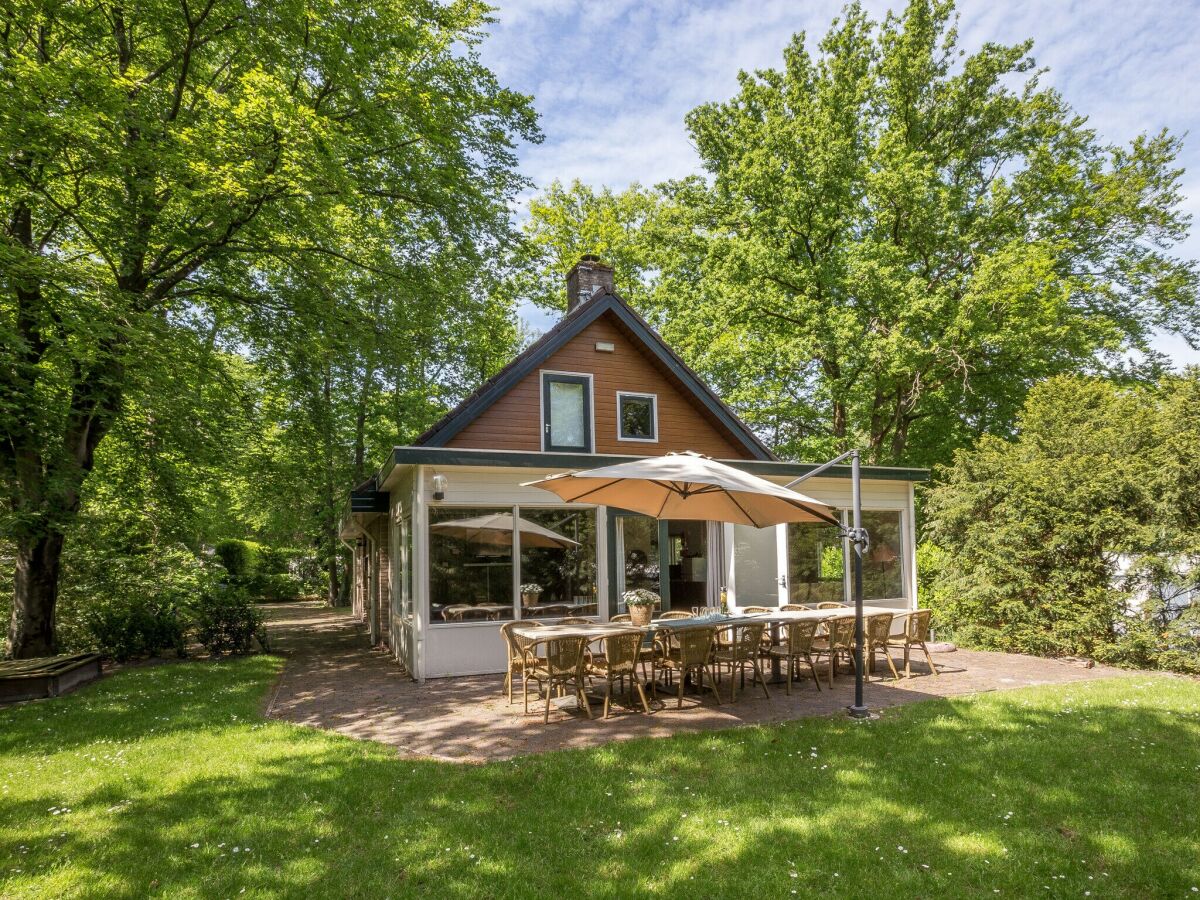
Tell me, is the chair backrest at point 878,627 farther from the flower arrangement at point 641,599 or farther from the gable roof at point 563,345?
the gable roof at point 563,345

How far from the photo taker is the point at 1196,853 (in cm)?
387

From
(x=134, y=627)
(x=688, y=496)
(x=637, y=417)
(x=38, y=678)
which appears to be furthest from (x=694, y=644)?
(x=134, y=627)

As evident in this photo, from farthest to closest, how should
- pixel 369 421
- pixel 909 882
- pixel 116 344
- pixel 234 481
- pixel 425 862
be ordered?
pixel 369 421 < pixel 234 481 < pixel 116 344 < pixel 425 862 < pixel 909 882

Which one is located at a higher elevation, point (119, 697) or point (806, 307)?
point (806, 307)

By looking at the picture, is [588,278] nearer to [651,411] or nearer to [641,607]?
[651,411]

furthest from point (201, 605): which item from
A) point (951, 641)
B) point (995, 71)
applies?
point (995, 71)

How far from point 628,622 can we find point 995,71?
18.8m

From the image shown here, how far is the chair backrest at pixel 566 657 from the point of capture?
6938mm

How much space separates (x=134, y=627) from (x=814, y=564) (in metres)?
11.9

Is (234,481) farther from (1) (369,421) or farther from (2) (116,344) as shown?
(1) (369,421)

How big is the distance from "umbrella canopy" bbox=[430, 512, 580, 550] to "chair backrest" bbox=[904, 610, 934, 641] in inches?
191

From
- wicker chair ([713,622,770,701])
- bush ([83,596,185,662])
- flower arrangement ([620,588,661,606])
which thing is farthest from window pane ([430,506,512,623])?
bush ([83,596,185,662])

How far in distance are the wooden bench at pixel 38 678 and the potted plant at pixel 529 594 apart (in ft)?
19.8

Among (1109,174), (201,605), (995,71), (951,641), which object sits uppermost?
(995,71)
